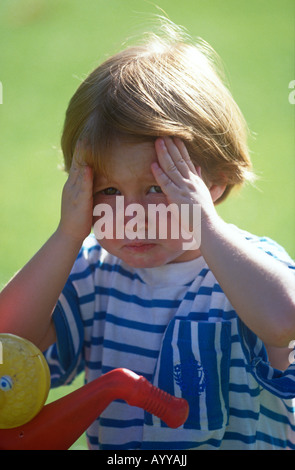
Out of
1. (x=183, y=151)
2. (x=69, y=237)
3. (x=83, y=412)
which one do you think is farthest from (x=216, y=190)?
(x=83, y=412)

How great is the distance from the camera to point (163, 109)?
1033 mm

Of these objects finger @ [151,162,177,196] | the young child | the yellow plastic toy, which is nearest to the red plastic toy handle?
the yellow plastic toy

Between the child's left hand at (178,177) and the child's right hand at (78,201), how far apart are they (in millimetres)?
125

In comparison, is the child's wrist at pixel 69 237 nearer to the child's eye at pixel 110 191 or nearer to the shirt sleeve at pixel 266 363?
the child's eye at pixel 110 191

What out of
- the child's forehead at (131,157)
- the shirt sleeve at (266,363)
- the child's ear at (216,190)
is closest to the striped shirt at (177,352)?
the shirt sleeve at (266,363)

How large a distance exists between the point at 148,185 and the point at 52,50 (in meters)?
3.03

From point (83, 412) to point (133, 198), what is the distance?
34 centimetres

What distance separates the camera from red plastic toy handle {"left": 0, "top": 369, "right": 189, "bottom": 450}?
859mm

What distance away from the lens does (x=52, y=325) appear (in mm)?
1180

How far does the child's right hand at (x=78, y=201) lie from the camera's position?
1.07 metres

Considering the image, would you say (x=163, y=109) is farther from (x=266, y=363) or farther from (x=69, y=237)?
(x=266, y=363)
